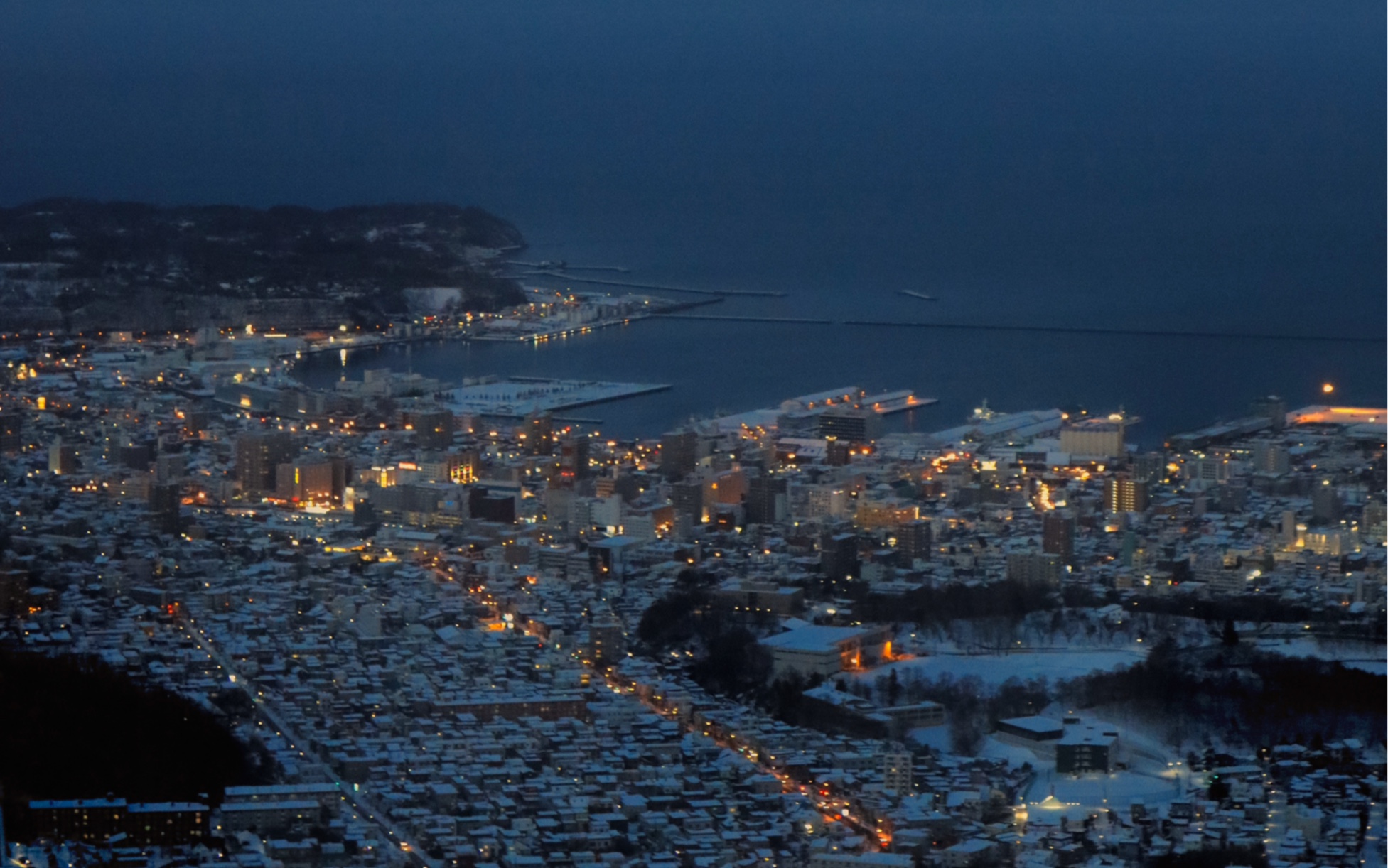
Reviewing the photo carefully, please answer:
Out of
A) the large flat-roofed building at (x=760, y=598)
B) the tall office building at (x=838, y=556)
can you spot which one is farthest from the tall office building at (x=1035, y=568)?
the large flat-roofed building at (x=760, y=598)

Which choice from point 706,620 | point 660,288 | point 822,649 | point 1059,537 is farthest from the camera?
point 660,288

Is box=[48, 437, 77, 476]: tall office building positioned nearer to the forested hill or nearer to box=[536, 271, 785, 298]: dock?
the forested hill

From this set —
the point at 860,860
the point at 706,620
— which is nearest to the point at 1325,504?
the point at 706,620

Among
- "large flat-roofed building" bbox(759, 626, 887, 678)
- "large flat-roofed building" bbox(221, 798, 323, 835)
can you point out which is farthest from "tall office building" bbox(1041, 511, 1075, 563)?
"large flat-roofed building" bbox(221, 798, 323, 835)

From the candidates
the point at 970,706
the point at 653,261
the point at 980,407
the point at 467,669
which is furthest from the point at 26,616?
the point at 653,261

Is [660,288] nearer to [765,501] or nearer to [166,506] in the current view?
[765,501]
